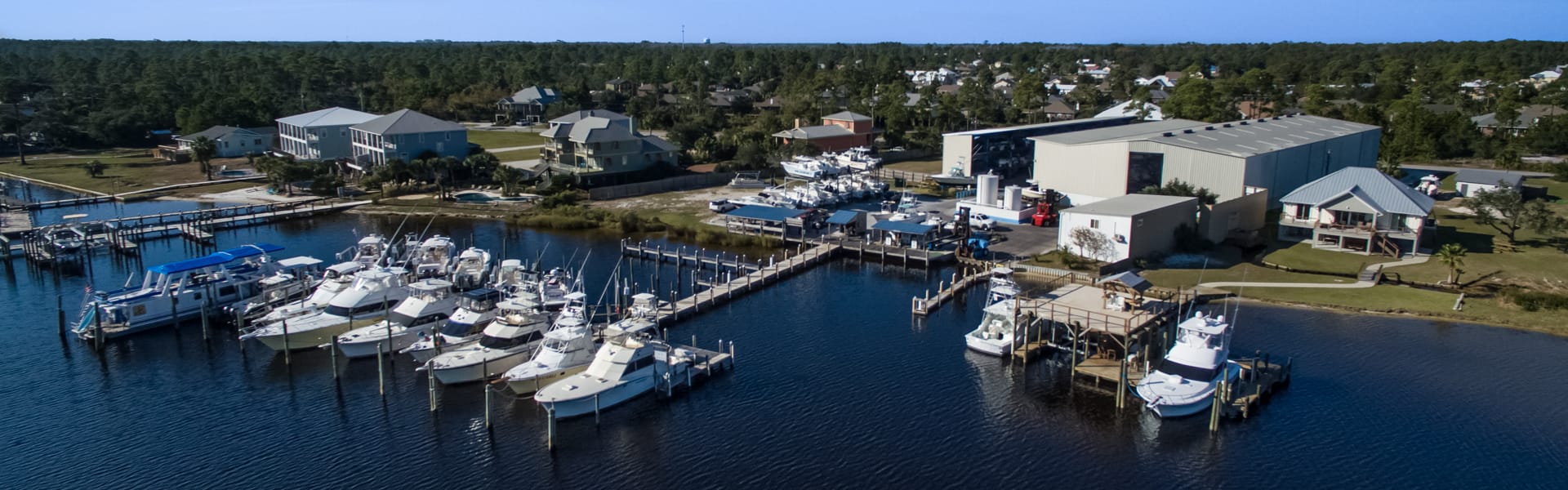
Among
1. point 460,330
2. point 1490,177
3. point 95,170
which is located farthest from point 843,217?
point 95,170

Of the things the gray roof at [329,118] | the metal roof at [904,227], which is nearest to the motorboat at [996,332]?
the metal roof at [904,227]

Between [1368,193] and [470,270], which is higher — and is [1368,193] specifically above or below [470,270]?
above

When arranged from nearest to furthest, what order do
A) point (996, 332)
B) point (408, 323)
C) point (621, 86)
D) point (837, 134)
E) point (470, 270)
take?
point (996, 332) < point (408, 323) < point (470, 270) < point (837, 134) < point (621, 86)

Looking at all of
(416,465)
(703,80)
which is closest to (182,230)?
(416,465)

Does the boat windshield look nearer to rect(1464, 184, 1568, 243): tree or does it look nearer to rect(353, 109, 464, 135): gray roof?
rect(1464, 184, 1568, 243): tree

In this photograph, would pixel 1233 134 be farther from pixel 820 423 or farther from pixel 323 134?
pixel 323 134
